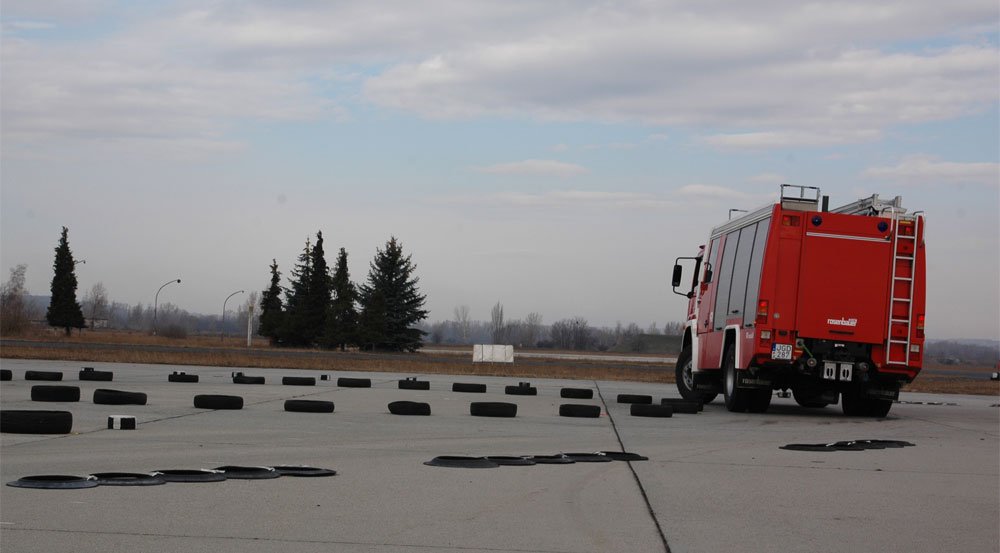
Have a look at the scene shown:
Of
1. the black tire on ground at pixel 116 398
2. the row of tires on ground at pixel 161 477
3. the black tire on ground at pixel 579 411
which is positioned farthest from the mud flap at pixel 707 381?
the row of tires on ground at pixel 161 477

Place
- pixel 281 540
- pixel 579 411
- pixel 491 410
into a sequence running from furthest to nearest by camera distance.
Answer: pixel 579 411 < pixel 491 410 < pixel 281 540

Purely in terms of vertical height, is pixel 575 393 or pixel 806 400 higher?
pixel 806 400

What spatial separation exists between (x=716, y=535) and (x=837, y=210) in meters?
13.6

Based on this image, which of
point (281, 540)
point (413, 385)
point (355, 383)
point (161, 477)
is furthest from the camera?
point (355, 383)

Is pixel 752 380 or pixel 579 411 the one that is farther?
pixel 752 380

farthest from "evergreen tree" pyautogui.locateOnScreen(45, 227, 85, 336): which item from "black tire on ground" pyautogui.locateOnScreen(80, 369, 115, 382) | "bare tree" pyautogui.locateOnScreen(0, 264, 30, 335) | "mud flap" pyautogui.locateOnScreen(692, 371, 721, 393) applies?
"mud flap" pyautogui.locateOnScreen(692, 371, 721, 393)

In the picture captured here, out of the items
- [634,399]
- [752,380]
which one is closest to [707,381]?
[634,399]

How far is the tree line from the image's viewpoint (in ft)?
269

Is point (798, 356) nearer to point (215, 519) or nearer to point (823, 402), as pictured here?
point (823, 402)

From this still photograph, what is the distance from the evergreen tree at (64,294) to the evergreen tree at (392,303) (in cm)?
2929

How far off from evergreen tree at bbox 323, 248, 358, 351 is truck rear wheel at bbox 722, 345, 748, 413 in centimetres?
6591

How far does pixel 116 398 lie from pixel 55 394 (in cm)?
111

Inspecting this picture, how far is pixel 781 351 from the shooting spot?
16500 mm

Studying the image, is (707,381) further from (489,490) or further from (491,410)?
(489,490)
